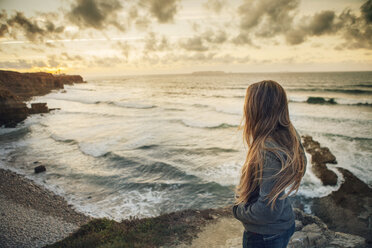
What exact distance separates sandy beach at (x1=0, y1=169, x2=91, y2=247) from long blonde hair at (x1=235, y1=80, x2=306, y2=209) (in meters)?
6.37

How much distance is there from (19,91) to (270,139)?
65.5 meters

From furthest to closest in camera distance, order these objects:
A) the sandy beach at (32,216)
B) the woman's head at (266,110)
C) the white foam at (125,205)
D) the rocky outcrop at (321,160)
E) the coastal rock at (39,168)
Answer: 1. the coastal rock at (39,168)
2. the rocky outcrop at (321,160)
3. the white foam at (125,205)
4. the sandy beach at (32,216)
5. the woman's head at (266,110)

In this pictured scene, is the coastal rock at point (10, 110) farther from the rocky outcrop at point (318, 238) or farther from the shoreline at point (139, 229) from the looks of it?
the rocky outcrop at point (318, 238)

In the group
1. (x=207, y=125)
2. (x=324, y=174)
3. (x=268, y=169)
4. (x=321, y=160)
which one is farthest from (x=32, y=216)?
(x=207, y=125)

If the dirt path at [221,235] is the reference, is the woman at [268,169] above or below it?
above

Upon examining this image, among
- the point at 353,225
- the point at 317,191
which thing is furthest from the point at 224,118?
the point at 353,225

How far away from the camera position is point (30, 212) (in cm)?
684

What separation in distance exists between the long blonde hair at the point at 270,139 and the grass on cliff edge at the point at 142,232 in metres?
4.18

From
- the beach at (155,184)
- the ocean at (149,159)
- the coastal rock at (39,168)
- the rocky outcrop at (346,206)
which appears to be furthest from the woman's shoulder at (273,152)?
the coastal rock at (39,168)

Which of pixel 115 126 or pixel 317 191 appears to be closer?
pixel 317 191

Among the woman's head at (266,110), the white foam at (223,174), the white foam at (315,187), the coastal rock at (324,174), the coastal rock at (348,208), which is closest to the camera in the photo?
the woman's head at (266,110)

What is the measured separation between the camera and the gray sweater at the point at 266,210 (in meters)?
1.51

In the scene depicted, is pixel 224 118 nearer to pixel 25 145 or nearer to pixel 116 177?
pixel 116 177

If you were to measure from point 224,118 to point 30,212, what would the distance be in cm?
2002
